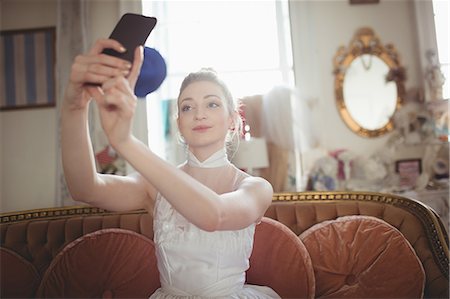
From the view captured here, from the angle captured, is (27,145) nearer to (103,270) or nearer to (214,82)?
(103,270)

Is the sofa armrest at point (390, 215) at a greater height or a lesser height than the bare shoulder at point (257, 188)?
lesser

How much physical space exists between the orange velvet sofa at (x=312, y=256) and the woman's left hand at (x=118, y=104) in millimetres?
764

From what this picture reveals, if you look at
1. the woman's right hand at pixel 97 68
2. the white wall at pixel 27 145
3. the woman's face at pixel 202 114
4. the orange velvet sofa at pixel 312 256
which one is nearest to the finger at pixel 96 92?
the woman's right hand at pixel 97 68

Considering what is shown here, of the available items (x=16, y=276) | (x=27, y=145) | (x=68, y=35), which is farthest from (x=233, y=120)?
(x=27, y=145)

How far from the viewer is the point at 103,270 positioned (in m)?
1.16

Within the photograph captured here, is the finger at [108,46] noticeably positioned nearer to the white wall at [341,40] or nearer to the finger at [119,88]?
the finger at [119,88]

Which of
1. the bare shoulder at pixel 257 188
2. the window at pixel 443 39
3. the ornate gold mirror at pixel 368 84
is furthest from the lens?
the ornate gold mirror at pixel 368 84

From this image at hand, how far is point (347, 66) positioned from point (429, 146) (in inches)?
30.9

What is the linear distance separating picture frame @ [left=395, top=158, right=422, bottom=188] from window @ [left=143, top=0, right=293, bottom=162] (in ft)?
3.27

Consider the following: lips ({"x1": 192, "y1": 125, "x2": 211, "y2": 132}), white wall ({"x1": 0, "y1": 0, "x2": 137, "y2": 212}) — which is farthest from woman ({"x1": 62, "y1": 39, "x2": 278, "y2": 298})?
white wall ({"x1": 0, "y1": 0, "x2": 137, "y2": 212})

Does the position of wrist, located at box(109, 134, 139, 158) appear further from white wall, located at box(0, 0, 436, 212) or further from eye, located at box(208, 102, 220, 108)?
white wall, located at box(0, 0, 436, 212)

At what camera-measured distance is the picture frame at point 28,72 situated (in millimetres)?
2412

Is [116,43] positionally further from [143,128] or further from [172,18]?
[172,18]

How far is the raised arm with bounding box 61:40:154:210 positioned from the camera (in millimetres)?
501
